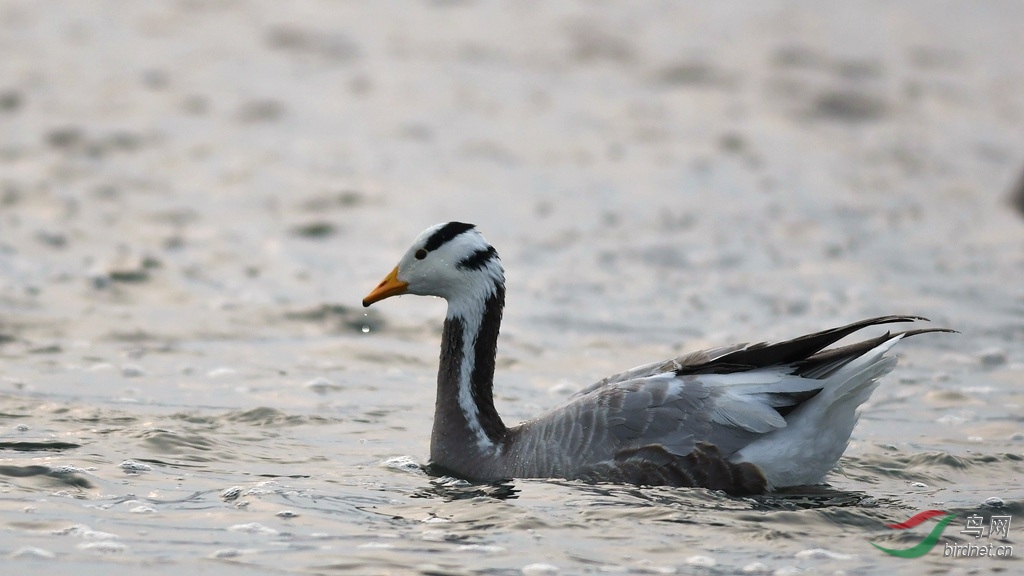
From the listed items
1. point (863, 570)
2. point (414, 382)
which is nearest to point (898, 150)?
point (414, 382)

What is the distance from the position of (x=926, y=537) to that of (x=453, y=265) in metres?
3.82

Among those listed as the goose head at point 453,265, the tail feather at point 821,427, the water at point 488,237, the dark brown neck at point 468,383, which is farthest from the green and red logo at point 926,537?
the goose head at point 453,265

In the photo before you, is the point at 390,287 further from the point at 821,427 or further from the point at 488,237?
the point at 488,237

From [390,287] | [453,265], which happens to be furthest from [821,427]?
[390,287]

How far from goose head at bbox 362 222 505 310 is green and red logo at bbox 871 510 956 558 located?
11.0 ft

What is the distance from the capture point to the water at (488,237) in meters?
8.45

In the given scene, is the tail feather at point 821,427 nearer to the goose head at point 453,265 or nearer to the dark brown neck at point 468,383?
the dark brown neck at point 468,383

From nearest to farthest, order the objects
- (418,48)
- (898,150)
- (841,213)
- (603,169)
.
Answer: (841,213)
(603,169)
(898,150)
(418,48)

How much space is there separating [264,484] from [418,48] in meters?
20.0

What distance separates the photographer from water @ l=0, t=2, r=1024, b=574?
845 centimetres

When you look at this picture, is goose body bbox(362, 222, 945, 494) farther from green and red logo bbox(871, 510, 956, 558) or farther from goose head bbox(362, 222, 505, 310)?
goose head bbox(362, 222, 505, 310)

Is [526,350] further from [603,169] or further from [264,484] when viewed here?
[603,169]

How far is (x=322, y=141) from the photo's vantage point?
22.8 m

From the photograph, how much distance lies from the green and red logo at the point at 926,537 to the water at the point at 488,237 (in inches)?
3.8
